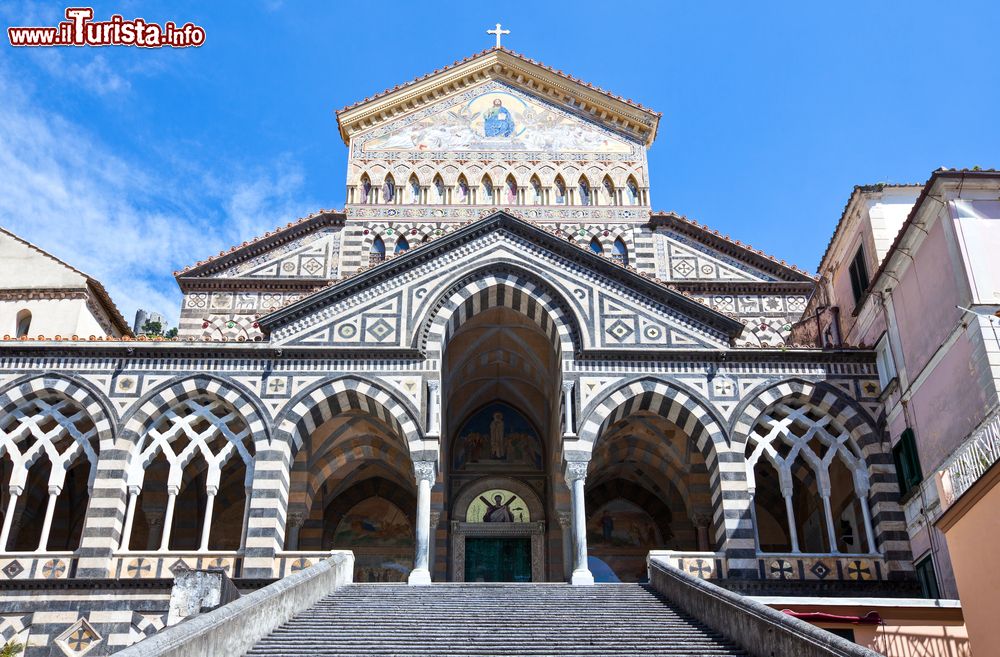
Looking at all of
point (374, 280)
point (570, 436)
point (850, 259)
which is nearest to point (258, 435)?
point (374, 280)

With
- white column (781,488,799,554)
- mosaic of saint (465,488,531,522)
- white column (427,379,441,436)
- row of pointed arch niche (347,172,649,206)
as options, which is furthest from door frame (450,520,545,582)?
row of pointed arch niche (347,172,649,206)

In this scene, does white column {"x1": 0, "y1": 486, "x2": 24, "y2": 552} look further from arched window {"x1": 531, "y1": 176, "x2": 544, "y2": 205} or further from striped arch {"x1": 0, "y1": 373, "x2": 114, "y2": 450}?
arched window {"x1": 531, "y1": 176, "x2": 544, "y2": 205}

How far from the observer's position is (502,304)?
2528 cm

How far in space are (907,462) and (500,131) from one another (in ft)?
60.6

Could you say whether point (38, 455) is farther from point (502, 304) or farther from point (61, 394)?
point (502, 304)

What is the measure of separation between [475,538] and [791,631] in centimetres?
1586

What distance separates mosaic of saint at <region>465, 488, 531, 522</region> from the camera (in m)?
27.6

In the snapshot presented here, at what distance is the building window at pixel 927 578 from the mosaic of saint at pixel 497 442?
11.0 metres

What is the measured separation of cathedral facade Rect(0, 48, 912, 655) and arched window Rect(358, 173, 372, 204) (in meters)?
0.97

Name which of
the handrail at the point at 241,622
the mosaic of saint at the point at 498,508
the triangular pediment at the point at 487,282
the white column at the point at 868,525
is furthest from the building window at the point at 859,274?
the handrail at the point at 241,622

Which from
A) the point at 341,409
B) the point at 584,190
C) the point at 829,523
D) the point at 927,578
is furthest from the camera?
the point at 584,190

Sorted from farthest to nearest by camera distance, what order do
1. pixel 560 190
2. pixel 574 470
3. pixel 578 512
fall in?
1. pixel 560 190
2. pixel 574 470
3. pixel 578 512

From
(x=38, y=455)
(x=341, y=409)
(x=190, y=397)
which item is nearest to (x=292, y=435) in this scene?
(x=341, y=409)

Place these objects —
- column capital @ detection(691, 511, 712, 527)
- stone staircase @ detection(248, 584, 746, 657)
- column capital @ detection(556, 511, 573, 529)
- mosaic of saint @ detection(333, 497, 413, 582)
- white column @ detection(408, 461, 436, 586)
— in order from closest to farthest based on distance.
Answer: stone staircase @ detection(248, 584, 746, 657) → white column @ detection(408, 461, 436, 586) → column capital @ detection(556, 511, 573, 529) → column capital @ detection(691, 511, 712, 527) → mosaic of saint @ detection(333, 497, 413, 582)
